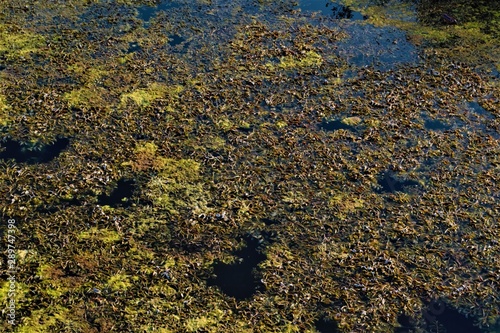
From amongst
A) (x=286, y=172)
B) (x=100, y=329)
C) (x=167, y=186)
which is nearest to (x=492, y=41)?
(x=286, y=172)

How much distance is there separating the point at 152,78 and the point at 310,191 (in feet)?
11.3

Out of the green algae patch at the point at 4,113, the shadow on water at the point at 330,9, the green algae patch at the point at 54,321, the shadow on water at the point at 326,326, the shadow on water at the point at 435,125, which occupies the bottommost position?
the shadow on water at the point at 326,326

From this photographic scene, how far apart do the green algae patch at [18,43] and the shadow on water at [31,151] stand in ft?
7.66

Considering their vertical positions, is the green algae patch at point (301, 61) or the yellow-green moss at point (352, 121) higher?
the green algae patch at point (301, 61)

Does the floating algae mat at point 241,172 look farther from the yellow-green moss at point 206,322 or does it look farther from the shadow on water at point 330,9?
the shadow on water at point 330,9

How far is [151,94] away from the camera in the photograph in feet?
26.6

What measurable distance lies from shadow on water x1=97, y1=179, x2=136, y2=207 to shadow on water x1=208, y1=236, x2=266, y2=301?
1479mm

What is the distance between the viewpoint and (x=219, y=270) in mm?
5664

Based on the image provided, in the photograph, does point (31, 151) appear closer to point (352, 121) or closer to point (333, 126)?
point (333, 126)

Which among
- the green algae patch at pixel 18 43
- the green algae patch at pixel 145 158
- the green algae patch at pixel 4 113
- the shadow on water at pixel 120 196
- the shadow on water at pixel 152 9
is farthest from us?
the shadow on water at pixel 152 9

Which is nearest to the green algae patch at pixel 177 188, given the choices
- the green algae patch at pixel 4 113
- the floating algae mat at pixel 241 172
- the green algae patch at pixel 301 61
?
the floating algae mat at pixel 241 172

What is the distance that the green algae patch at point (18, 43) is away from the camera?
8.59 m

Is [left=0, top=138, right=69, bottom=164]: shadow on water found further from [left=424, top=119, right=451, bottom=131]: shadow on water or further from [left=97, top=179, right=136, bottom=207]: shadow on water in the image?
[left=424, top=119, right=451, bottom=131]: shadow on water

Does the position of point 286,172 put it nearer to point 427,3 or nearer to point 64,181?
point 64,181
